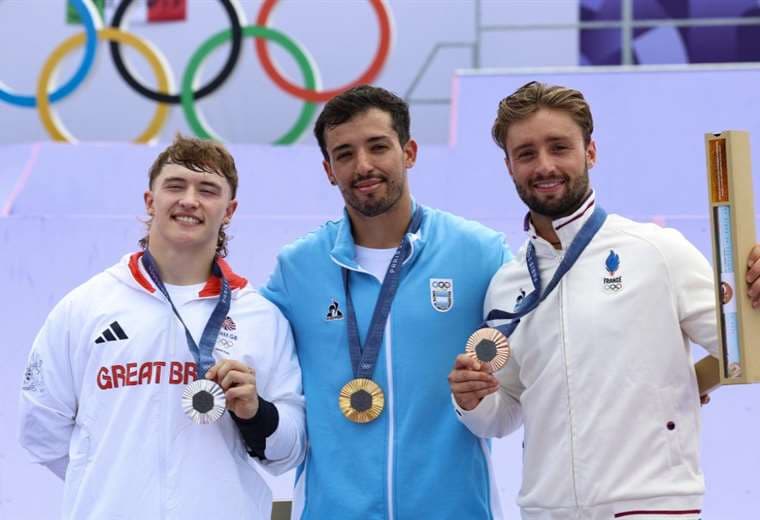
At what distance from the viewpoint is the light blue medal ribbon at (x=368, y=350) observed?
3010 mm

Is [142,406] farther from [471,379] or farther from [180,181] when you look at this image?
[471,379]

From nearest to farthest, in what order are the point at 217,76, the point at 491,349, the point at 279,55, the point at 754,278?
the point at 754,278
the point at 491,349
the point at 217,76
the point at 279,55

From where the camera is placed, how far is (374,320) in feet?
10.1

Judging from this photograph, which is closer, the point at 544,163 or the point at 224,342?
the point at 544,163

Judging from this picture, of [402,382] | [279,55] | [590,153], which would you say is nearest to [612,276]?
[590,153]

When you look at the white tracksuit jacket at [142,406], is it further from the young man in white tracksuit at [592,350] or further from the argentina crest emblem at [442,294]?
the young man in white tracksuit at [592,350]

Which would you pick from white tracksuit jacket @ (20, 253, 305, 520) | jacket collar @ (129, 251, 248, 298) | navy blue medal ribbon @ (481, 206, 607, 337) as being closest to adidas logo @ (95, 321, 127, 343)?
white tracksuit jacket @ (20, 253, 305, 520)

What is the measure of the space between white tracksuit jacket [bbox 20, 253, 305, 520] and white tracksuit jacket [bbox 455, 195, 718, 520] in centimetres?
75

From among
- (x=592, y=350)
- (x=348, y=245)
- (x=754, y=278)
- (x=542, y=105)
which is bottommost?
(x=592, y=350)

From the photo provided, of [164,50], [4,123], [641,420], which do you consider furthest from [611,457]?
[4,123]

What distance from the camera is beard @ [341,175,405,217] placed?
3102mm

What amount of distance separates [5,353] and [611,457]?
14.0 ft

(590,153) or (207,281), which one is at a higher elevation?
(590,153)

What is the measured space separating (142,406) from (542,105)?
134 centimetres
